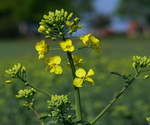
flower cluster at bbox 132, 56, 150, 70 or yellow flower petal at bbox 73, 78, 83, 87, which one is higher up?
flower cluster at bbox 132, 56, 150, 70

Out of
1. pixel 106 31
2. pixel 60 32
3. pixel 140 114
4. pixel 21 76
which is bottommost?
pixel 140 114

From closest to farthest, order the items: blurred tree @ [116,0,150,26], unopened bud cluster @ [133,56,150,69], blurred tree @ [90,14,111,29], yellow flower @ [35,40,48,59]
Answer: yellow flower @ [35,40,48,59] → unopened bud cluster @ [133,56,150,69] → blurred tree @ [116,0,150,26] → blurred tree @ [90,14,111,29]

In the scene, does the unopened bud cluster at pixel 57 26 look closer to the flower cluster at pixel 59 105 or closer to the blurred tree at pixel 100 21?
the flower cluster at pixel 59 105

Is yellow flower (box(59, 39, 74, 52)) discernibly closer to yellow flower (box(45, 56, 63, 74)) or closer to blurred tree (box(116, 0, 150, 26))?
yellow flower (box(45, 56, 63, 74))

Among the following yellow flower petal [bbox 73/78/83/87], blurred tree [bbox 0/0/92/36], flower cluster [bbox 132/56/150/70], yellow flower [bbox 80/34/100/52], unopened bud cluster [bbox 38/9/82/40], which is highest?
blurred tree [bbox 0/0/92/36]

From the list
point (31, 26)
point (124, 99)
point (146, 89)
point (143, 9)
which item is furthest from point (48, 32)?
point (143, 9)

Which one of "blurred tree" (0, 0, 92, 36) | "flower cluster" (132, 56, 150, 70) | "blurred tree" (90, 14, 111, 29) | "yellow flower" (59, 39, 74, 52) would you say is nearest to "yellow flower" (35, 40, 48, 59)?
"yellow flower" (59, 39, 74, 52)

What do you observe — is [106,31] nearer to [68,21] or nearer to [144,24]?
[144,24]
